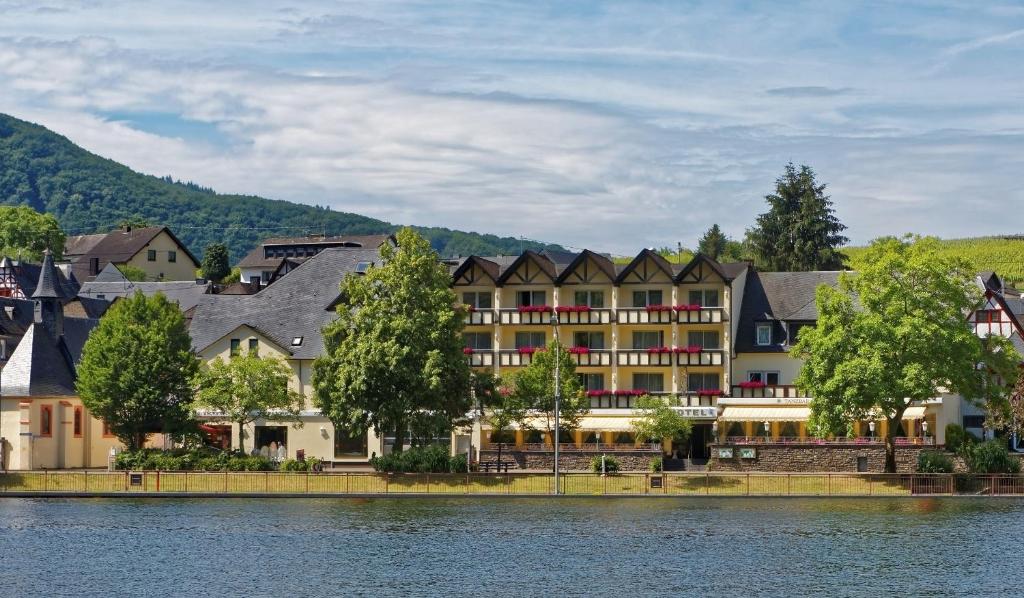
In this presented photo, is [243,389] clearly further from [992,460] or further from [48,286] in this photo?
[992,460]

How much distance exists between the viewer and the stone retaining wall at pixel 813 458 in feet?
320

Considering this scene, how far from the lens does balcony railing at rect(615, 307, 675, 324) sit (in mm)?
110188

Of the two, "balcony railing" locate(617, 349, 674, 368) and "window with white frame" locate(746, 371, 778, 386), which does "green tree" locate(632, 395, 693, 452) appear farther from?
"window with white frame" locate(746, 371, 778, 386)

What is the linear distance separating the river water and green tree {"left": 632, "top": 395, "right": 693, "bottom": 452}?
13037 mm

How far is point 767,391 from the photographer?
107500 mm

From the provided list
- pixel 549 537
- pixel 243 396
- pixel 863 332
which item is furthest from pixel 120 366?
pixel 863 332

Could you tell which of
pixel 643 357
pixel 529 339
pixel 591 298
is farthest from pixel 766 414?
pixel 529 339

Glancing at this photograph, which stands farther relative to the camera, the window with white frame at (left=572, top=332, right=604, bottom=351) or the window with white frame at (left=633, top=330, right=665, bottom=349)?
the window with white frame at (left=572, top=332, right=604, bottom=351)

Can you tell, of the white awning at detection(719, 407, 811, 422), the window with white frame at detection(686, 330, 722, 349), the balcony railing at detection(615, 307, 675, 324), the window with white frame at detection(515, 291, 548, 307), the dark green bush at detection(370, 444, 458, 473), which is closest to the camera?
the dark green bush at detection(370, 444, 458, 473)

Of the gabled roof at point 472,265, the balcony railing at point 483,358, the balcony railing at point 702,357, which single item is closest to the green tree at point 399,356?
the gabled roof at point 472,265

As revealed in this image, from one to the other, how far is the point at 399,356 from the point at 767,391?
2662 centimetres

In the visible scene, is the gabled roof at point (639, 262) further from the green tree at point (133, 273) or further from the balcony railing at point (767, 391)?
the green tree at point (133, 273)

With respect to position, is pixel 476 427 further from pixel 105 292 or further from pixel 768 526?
pixel 105 292

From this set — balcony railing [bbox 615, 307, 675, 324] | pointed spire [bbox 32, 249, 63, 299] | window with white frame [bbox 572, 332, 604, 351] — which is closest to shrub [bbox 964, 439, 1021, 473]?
balcony railing [bbox 615, 307, 675, 324]
